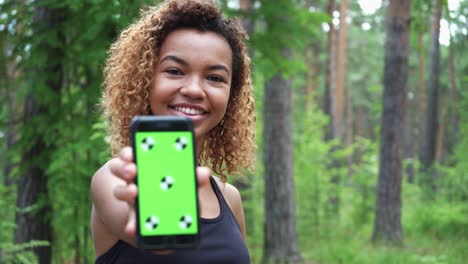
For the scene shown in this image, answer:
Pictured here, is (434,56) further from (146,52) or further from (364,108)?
(364,108)

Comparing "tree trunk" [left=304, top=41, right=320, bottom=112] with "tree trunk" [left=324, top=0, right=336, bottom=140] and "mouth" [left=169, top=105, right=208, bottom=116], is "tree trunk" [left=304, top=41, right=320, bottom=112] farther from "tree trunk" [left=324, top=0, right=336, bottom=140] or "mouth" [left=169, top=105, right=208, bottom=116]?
"mouth" [left=169, top=105, right=208, bottom=116]

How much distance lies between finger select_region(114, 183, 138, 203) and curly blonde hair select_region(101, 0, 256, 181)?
0.69 metres

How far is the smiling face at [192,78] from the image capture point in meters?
1.75

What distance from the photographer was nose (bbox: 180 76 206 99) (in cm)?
173

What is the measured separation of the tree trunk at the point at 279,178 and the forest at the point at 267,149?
0.02 m

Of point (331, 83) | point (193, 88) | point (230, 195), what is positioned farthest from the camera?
point (331, 83)

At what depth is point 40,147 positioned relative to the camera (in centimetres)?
540

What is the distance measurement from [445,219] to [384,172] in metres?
1.78

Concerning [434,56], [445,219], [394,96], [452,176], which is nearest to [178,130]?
[394,96]

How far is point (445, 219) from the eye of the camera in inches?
490

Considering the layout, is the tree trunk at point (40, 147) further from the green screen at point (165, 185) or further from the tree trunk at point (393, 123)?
the tree trunk at point (393, 123)

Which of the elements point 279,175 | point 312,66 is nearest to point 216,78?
point 279,175

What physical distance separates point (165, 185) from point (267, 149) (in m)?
8.78

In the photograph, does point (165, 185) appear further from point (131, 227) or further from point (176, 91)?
point (176, 91)
